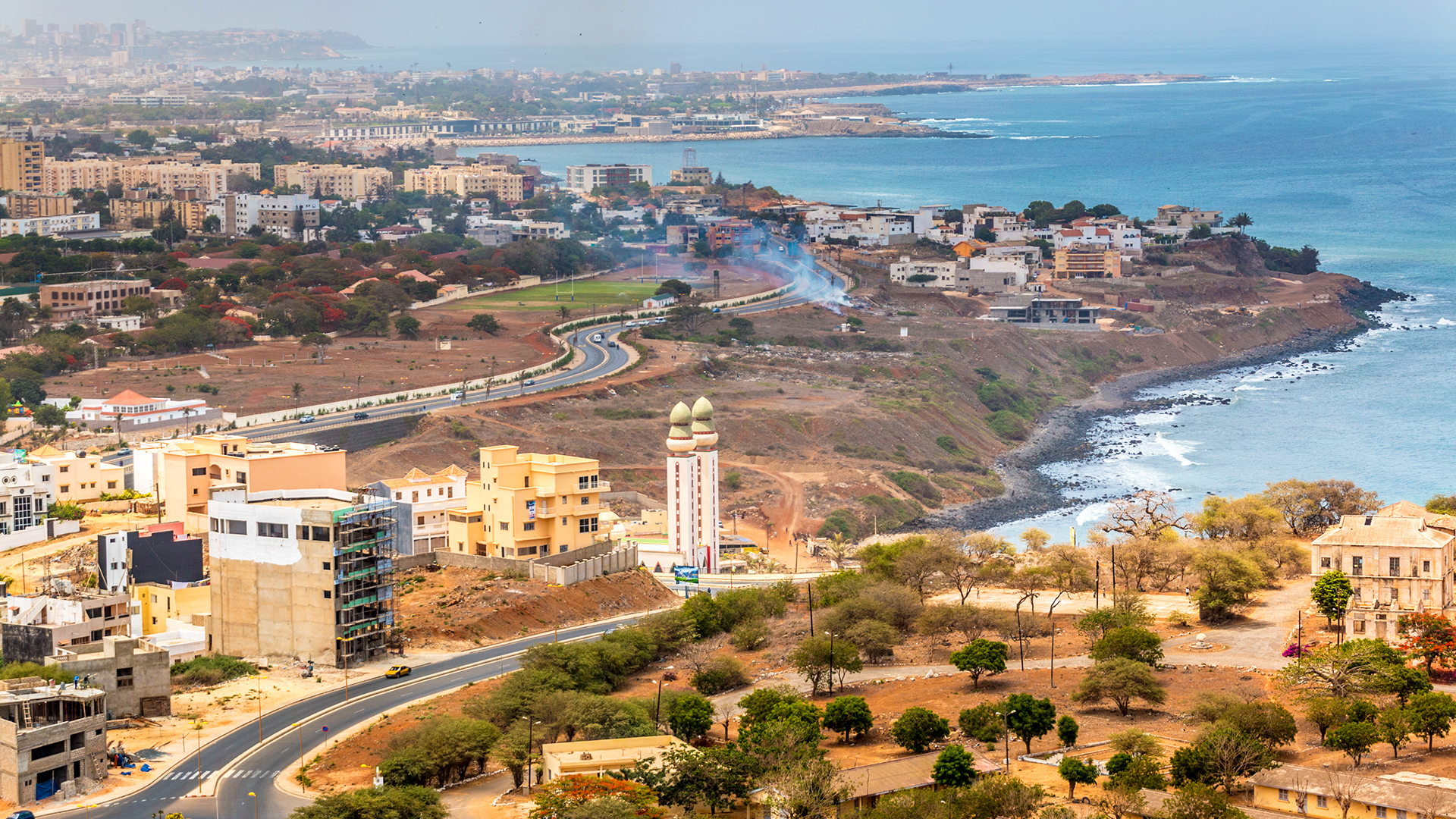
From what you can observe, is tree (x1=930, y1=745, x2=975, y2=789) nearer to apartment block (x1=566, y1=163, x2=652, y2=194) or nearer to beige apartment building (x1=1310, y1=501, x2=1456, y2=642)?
beige apartment building (x1=1310, y1=501, x2=1456, y2=642)

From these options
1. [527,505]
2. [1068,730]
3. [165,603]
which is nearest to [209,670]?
[165,603]

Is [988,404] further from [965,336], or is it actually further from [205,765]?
[205,765]

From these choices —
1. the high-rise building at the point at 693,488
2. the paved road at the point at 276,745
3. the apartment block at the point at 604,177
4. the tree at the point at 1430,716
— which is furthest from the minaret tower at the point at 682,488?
the apartment block at the point at 604,177

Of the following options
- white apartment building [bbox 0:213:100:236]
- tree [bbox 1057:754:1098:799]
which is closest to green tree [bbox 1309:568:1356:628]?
tree [bbox 1057:754:1098:799]

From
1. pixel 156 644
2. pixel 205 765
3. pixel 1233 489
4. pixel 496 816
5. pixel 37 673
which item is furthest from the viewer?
pixel 1233 489

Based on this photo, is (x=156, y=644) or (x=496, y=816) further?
(x=156, y=644)

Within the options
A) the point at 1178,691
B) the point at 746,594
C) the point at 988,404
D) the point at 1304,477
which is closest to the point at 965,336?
the point at 988,404
